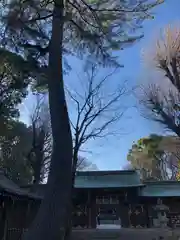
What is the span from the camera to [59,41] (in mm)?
7387

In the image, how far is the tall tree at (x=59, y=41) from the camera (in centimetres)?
523

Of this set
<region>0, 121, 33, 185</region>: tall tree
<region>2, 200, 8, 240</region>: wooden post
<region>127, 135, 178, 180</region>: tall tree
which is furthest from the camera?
<region>127, 135, 178, 180</region>: tall tree

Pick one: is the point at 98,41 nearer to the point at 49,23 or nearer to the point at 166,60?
the point at 49,23

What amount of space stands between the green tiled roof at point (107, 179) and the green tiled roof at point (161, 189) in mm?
787

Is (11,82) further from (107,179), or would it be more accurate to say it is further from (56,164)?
(107,179)

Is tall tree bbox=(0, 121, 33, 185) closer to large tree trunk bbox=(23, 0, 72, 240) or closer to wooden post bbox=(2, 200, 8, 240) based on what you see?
wooden post bbox=(2, 200, 8, 240)

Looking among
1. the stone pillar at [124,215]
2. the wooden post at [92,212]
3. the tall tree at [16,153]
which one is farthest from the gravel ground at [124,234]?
the tall tree at [16,153]

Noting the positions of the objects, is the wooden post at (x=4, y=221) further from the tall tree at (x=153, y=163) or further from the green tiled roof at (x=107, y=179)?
the tall tree at (x=153, y=163)

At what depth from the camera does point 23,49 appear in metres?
7.77

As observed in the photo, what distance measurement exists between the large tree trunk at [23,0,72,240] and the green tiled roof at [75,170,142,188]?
1208 cm

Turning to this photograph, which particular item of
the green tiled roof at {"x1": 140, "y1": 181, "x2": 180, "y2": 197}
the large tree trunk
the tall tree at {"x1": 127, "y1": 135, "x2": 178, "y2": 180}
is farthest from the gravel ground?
the tall tree at {"x1": 127, "y1": 135, "x2": 178, "y2": 180}

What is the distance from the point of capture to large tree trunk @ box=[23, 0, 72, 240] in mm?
4996

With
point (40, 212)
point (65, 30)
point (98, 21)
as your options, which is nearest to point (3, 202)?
point (40, 212)

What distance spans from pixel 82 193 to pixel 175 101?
11.1 m
